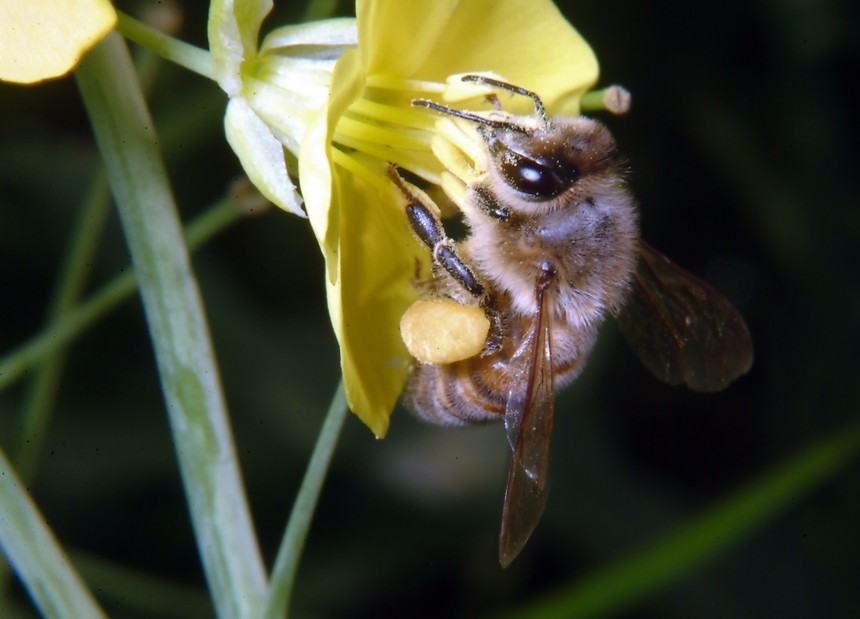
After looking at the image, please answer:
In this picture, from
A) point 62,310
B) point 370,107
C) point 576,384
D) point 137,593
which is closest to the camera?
point 370,107

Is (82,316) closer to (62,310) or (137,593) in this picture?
(62,310)

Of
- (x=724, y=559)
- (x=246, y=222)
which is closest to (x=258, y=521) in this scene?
(x=246, y=222)

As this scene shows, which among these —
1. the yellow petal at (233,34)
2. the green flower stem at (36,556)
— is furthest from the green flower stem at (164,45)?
the green flower stem at (36,556)

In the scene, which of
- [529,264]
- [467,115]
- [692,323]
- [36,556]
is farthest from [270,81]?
[692,323]

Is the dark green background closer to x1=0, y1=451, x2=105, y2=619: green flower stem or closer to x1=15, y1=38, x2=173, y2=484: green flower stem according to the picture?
x1=15, y1=38, x2=173, y2=484: green flower stem

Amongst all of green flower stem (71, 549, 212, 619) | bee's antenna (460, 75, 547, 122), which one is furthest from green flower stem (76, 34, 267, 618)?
green flower stem (71, 549, 212, 619)

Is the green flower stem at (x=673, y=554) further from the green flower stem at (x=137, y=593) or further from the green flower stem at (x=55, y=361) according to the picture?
the green flower stem at (x=55, y=361)
